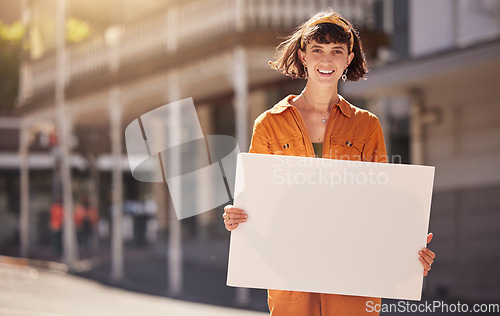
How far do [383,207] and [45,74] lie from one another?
61.3ft

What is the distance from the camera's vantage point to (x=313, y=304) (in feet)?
9.89

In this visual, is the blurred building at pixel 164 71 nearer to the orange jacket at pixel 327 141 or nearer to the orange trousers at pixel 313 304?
the orange jacket at pixel 327 141

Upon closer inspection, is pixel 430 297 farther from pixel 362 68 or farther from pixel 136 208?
pixel 136 208

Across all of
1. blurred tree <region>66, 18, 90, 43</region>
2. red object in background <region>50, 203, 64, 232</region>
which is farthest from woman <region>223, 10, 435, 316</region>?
blurred tree <region>66, 18, 90, 43</region>

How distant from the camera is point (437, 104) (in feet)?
39.3

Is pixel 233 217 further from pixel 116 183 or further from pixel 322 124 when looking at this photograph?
pixel 116 183

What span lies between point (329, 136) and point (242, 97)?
9034 millimetres

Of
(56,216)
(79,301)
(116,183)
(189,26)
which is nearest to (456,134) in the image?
(189,26)

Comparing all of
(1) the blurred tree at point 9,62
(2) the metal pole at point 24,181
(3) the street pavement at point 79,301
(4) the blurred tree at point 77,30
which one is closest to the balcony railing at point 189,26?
(2) the metal pole at point 24,181

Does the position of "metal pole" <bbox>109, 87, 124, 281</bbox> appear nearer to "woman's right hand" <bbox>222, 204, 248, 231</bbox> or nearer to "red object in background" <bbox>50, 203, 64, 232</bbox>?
"red object in background" <bbox>50, 203, 64, 232</bbox>

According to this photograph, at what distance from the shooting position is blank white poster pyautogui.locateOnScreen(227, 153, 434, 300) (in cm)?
292

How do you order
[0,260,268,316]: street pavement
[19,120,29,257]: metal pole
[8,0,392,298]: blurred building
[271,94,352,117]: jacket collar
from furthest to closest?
1. [19,120,29,257]: metal pole
2. [8,0,392,298]: blurred building
3. [0,260,268,316]: street pavement
4. [271,94,352,117]: jacket collar

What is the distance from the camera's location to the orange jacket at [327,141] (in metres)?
2.99

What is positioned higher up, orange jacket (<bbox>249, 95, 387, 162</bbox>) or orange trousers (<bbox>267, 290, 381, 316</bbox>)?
orange jacket (<bbox>249, 95, 387, 162</bbox>)
